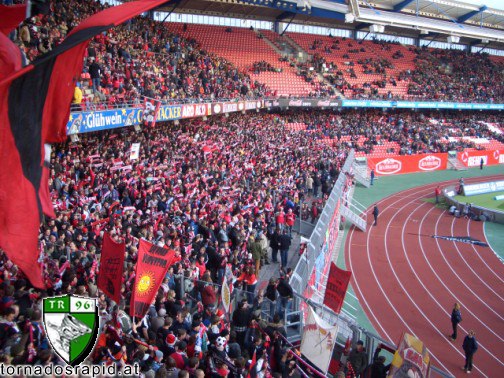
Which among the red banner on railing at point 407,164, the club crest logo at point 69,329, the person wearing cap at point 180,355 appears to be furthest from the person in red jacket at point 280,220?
the red banner on railing at point 407,164

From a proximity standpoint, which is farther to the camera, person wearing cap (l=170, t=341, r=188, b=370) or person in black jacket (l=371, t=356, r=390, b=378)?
person in black jacket (l=371, t=356, r=390, b=378)

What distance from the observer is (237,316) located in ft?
25.4

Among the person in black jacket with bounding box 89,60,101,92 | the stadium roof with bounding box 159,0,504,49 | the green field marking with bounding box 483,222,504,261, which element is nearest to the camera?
the person in black jacket with bounding box 89,60,101,92

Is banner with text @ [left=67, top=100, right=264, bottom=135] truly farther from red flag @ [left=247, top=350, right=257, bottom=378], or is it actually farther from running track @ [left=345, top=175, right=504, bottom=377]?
running track @ [left=345, top=175, right=504, bottom=377]

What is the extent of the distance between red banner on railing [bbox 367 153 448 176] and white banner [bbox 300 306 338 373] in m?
28.3

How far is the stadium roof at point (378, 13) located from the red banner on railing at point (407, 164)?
1235cm

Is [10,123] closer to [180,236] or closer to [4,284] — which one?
[4,284]

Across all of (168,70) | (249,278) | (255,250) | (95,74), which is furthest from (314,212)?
(168,70)

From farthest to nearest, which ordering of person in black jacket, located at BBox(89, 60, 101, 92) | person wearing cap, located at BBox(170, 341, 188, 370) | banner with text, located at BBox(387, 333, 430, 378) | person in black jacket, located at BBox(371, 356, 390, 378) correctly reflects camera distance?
person in black jacket, located at BBox(89, 60, 101, 92)
person in black jacket, located at BBox(371, 356, 390, 378)
person wearing cap, located at BBox(170, 341, 188, 370)
banner with text, located at BBox(387, 333, 430, 378)

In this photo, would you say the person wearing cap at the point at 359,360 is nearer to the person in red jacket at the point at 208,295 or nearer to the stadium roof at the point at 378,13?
the person in red jacket at the point at 208,295

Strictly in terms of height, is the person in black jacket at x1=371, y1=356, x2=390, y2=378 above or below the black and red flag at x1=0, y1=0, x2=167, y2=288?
below

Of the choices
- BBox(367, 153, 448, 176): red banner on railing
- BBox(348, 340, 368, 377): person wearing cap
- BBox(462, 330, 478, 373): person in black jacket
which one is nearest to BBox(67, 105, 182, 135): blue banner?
BBox(348, 340, 368, 377): person wearing cap

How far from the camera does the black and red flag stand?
4.14 m

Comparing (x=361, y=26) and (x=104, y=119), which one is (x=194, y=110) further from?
(x=361, y=26)
